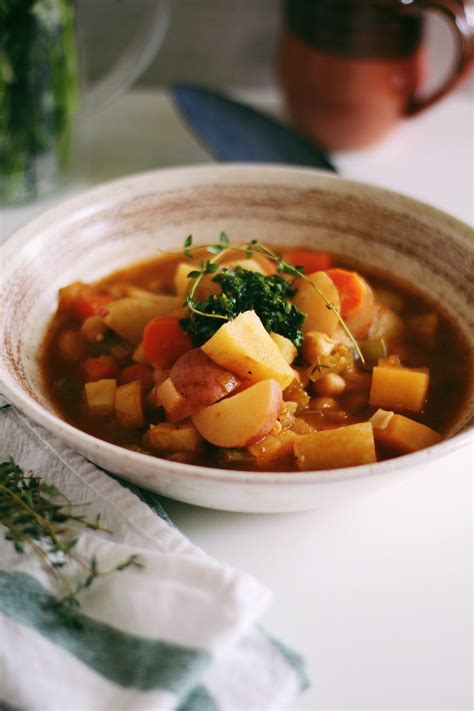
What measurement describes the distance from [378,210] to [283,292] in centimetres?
54

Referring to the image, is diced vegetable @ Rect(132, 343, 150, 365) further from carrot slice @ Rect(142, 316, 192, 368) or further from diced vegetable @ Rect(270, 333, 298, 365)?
diced vegetable @ Rect(270, 333, 298, 365)

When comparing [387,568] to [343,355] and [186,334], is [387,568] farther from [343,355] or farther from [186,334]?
[186,334]

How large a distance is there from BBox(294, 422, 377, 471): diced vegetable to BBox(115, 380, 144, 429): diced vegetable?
36 cm

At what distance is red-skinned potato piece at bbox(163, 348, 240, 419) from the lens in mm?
1835

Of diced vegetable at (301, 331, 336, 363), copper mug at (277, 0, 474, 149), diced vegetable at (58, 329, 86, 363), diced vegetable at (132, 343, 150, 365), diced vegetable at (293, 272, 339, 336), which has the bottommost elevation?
diced vegetable at (58, 329, 86, 363)

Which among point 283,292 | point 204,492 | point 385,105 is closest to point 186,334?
point 283,292

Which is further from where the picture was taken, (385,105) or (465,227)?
(385,105)

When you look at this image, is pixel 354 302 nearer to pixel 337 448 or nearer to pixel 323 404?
pixel 323 404

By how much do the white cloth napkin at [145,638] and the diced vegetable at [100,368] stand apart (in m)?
0.53

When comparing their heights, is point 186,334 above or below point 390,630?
above

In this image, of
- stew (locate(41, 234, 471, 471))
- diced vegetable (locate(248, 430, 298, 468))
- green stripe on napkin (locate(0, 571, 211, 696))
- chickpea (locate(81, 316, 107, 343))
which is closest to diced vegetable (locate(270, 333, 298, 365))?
stew (locate(41, 234, 471, 471))

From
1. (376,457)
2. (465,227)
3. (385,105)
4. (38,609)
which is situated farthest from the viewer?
(385,105)

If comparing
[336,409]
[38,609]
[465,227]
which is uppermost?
[465,227]

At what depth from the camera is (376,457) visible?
185cm
